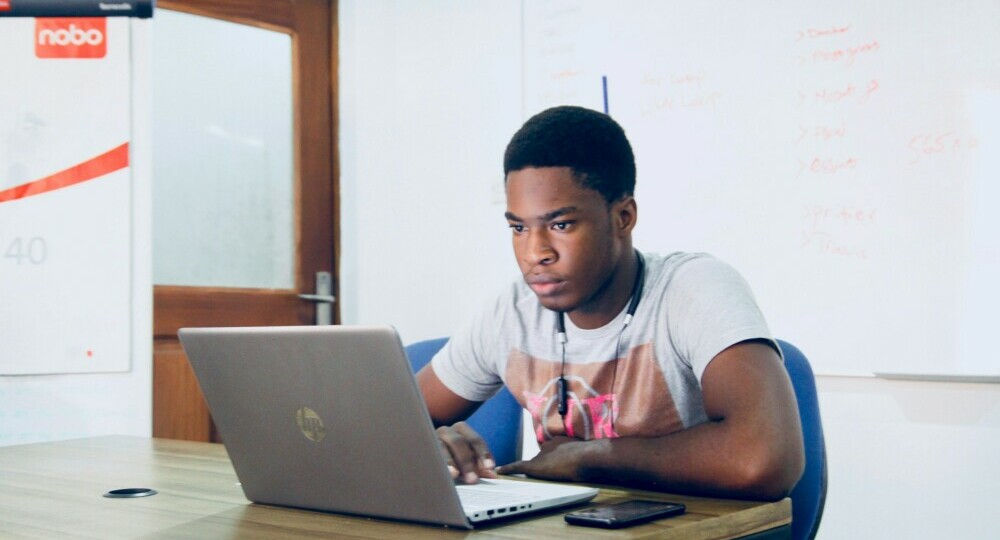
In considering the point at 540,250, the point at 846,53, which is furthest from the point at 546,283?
the point at 846,53

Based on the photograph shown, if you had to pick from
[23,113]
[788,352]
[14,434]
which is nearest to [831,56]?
[788,352]

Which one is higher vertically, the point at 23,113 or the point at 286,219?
the point at 23,113

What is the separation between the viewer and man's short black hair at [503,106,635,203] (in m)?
1.50

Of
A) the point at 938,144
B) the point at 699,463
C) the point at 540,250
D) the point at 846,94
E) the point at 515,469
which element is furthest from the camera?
the point at 846,94

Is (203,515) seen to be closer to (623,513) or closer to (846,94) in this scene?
(623,513)

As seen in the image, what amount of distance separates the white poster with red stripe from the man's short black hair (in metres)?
1.64

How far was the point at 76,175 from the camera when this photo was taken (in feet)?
9.01

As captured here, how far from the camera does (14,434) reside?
265 cm

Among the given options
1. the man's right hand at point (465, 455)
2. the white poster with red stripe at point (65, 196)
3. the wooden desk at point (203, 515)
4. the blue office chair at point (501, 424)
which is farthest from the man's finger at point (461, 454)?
the white poster with red stripe at point (65, 196)

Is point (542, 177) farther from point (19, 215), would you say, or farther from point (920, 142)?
point (19, 215)

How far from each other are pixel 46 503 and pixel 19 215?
1.66 meters

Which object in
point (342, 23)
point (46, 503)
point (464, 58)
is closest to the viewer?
point (46, 503)

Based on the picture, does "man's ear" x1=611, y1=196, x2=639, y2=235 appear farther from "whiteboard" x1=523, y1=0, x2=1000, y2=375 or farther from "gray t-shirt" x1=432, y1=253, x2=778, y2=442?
"whiteboard" x1=523, y1=0, x2=1000, y2=375

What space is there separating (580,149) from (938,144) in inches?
45.0
